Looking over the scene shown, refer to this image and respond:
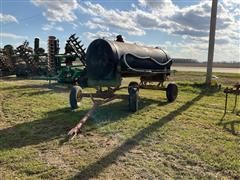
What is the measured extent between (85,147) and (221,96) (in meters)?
9.22

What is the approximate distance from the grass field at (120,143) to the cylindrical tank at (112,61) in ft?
3.50

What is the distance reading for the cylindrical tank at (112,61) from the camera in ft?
29.6

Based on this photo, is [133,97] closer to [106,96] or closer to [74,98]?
[106,96]

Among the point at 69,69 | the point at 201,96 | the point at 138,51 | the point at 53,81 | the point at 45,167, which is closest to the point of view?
the point at 45,167

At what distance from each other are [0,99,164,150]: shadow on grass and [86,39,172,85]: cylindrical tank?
3.38ft

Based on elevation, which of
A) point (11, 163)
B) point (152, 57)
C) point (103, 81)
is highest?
point (152, 57)

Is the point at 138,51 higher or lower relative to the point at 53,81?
higher

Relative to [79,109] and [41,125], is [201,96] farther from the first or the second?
[41,125]

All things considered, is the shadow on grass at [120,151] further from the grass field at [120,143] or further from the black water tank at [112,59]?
the black water tank at [112,59]

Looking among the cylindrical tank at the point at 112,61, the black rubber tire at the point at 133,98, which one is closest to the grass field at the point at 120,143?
the black rubber tire at the point at 133,98

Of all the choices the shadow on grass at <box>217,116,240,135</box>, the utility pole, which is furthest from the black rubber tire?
the utility pole

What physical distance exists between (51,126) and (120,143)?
2113mm

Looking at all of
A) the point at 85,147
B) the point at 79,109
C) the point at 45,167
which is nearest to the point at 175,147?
the point at 85,147

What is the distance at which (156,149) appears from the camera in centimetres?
584
